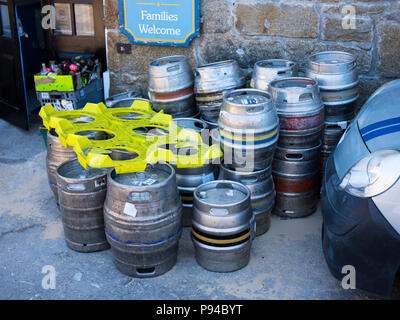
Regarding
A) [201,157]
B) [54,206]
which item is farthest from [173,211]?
[54,206]

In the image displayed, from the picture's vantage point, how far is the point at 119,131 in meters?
4.19

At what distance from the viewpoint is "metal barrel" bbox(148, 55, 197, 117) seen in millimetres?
4555

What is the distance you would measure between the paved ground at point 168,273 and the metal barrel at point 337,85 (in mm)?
957

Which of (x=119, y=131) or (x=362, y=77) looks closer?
(x=119, y=131)

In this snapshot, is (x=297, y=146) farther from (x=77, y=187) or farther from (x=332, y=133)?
(x=77, y=187)

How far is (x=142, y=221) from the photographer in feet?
11.3

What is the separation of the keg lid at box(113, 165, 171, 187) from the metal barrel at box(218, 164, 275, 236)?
20.0 inches

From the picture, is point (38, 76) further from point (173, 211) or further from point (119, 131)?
point (173, 211)

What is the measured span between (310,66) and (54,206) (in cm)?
269

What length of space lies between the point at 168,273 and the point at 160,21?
2868 mm

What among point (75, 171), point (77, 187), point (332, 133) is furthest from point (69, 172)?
point (332, 133)

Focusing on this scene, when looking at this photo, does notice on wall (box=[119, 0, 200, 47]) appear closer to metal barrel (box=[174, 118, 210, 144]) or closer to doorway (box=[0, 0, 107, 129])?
metal barrel (box=[174, 118, 210, 144])

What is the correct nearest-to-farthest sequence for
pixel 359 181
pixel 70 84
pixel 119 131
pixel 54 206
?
→ pixel 359 181 < pixel 119 131 < pixel 54 206 < pixel 70 84
